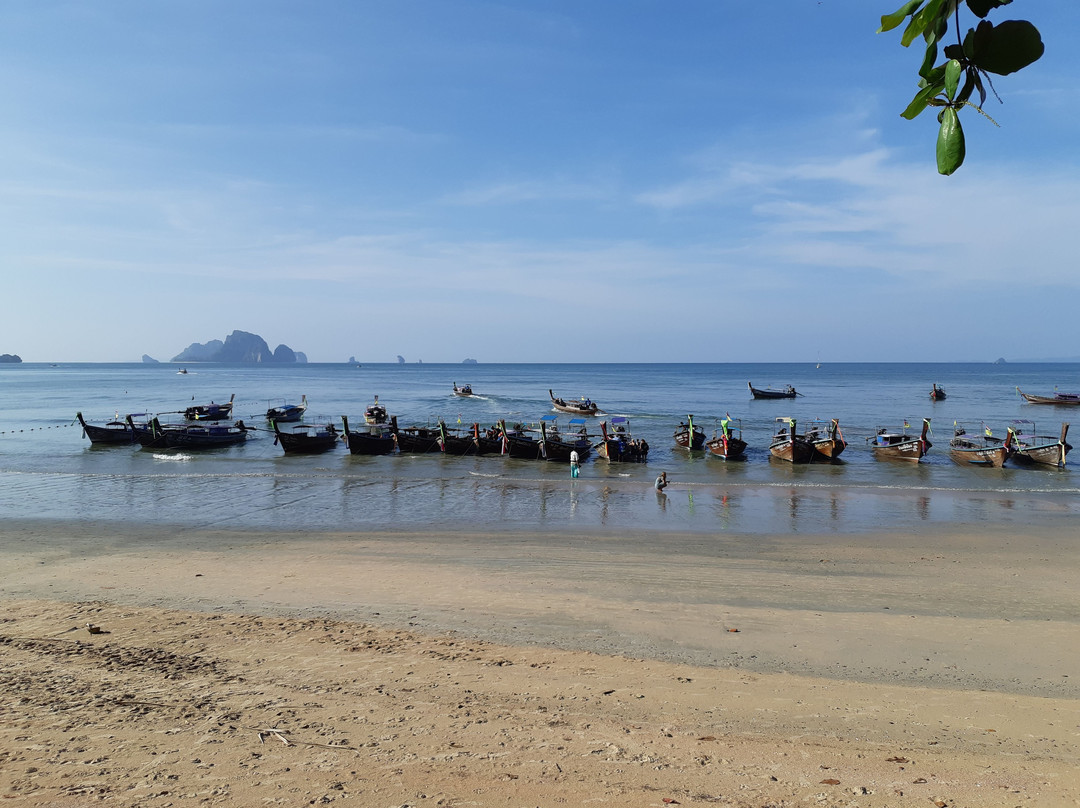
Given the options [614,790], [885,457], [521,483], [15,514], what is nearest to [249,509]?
[15,514]

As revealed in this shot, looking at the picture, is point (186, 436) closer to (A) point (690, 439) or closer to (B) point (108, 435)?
(B) point (108, 435)

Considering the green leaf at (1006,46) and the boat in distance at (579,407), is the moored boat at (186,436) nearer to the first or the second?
the boat in distance at (579,407)

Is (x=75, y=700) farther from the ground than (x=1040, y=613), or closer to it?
farther from the ground

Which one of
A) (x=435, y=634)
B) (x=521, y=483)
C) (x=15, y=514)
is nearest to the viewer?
(x=435, y=634)

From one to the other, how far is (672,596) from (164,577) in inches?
488

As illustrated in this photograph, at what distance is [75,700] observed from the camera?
8148 millimetres

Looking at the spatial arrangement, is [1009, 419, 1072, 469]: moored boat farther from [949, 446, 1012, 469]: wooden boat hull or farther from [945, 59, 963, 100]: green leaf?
[945, 59, 963, 100]: green leaf

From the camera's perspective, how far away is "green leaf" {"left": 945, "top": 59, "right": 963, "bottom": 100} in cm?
174

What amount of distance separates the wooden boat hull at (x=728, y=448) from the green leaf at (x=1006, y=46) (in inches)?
1547

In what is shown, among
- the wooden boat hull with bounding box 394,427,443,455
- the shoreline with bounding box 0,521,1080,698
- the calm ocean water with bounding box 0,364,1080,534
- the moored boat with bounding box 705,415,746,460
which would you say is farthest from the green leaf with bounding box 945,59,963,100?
the wooden boat hull with bounding box 394,427,443,455

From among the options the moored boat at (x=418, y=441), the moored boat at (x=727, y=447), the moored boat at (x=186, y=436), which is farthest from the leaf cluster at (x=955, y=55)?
the moored boat at (x=186, y=436)

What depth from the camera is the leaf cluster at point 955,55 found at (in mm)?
1669

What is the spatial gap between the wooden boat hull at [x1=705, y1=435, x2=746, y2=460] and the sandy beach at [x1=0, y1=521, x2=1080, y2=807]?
2157cm

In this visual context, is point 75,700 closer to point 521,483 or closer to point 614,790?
point 614,790
